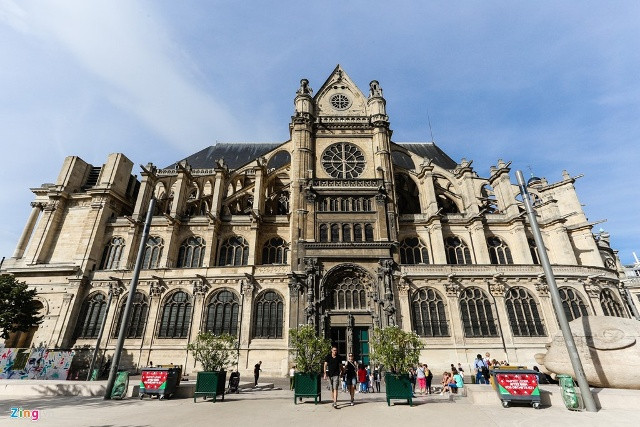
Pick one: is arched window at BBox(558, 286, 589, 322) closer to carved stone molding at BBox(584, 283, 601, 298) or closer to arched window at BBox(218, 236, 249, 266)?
carved stone molding at BBox(584, 283, 601, 298)

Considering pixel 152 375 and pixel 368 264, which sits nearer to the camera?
pixel 152 375

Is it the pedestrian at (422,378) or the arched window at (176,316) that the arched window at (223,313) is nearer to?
the arched window at (176,316)

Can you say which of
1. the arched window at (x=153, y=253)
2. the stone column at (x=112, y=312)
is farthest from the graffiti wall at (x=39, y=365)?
the arched window at (x=153, y=253)

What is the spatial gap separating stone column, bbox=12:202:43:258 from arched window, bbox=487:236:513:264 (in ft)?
131

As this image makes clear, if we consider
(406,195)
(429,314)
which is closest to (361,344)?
(429,314)

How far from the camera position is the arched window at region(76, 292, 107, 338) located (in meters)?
22.5

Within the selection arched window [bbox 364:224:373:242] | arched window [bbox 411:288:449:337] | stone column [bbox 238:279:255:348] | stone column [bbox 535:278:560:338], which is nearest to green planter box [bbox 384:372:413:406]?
arched window [bbox 411:288:449:337]

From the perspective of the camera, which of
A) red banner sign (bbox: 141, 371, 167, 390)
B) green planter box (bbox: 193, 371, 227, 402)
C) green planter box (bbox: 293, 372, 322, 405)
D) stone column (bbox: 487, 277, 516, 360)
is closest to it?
green planter box (bbox: 293, 372, 322, 405)

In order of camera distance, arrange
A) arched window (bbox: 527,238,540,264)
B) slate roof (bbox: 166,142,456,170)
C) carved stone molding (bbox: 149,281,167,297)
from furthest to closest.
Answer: slate roof (bbox: 166,142,456,170) → arched window (bbox: 527,238,540,264) → carved stone molding (bbox: 149,281,167,297)

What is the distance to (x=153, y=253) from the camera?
83.4 ft

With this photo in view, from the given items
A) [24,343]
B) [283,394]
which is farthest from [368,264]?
[24,343]

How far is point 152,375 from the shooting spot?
37.0 ft

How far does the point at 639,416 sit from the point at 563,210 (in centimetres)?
2838

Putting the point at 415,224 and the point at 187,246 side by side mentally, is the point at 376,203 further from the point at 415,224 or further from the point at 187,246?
the point at 187,246
